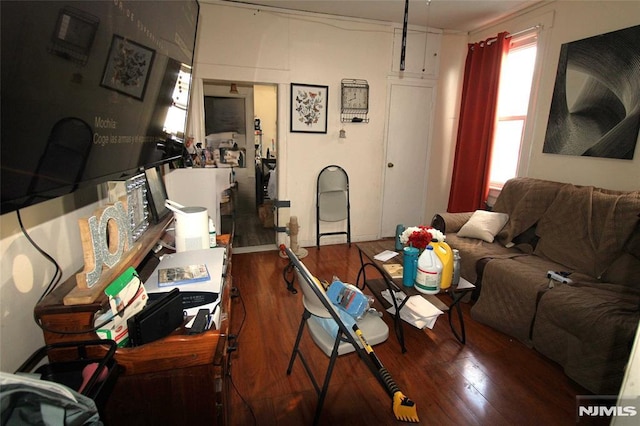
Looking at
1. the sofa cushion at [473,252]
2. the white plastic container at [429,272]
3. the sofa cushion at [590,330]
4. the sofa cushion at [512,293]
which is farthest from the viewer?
the sofa cushion at [473,252]

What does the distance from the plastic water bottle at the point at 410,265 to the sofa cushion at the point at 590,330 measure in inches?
35.2

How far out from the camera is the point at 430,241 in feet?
6.58

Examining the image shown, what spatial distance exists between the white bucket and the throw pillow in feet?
8.16

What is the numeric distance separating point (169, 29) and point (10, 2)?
0.95 metres

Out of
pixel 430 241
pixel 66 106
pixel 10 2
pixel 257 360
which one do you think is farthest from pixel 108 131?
pixel 430 241

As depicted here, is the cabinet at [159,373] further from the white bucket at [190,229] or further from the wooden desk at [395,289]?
the wooden desk at [395,289]

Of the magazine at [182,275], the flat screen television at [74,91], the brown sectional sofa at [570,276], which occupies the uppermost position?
the flat screen television at [74,91]

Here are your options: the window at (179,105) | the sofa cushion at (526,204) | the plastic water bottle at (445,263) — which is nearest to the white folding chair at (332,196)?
the sofa cushion at (526,204)

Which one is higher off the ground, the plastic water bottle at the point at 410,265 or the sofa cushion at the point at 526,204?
the sofa cushion at the point at 526,204

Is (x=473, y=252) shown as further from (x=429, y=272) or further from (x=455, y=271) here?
(x=429, y=272)

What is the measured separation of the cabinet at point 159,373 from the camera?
32.4 inches

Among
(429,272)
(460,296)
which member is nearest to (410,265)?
(429,272)

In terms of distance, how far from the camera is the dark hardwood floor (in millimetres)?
1566

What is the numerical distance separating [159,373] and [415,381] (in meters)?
1.47
